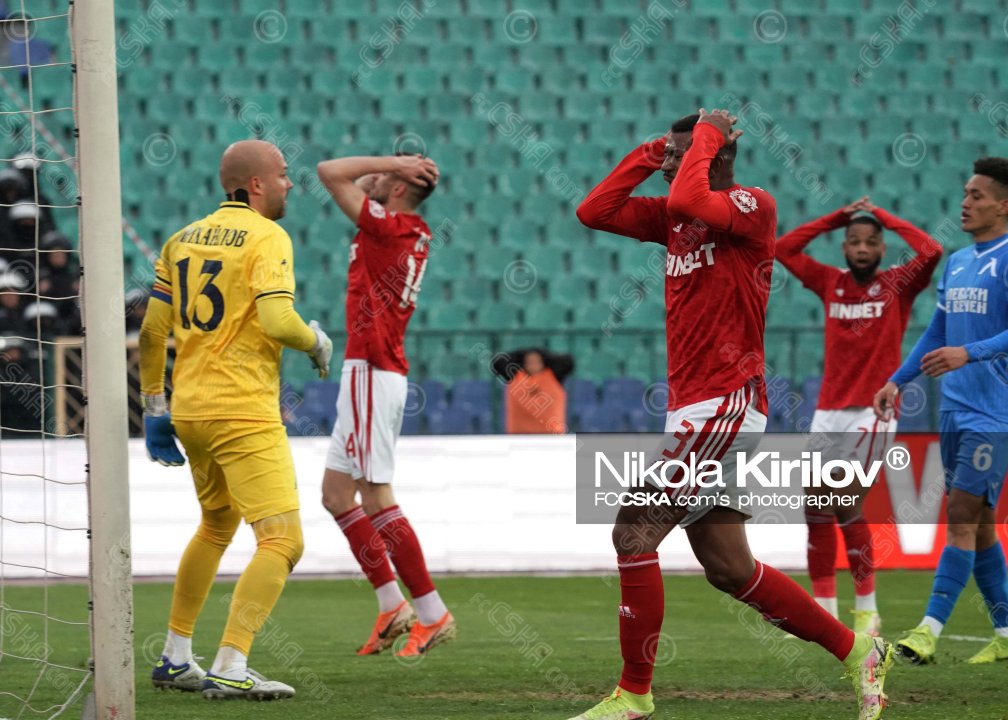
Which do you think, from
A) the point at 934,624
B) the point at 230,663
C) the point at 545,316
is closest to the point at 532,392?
the point at 545,316

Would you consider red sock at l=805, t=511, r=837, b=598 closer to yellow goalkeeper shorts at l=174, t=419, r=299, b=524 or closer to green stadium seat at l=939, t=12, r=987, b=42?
yellow goalkeeper shorts at l=174, t=419, r=299, b=524

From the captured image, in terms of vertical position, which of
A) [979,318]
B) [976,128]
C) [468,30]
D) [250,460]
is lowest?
[250,460]

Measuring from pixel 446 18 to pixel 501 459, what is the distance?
7.77 m

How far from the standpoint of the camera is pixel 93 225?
402 centimetres

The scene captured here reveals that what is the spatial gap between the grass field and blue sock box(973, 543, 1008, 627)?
0.31 m

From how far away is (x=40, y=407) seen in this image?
10.5 m

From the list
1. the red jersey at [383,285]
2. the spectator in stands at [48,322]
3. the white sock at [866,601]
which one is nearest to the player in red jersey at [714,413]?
the red jersey at [383,285]

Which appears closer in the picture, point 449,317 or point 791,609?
point 791,609

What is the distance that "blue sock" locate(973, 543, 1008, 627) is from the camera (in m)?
6.55

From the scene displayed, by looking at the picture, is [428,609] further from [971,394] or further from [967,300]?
[967,300]

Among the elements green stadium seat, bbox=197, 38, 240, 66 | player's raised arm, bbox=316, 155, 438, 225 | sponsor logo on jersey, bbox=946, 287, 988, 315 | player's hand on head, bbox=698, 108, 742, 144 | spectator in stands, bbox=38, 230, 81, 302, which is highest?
green stadium seat, bbox=197, 38, 240, 66

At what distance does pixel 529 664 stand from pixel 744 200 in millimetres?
2670

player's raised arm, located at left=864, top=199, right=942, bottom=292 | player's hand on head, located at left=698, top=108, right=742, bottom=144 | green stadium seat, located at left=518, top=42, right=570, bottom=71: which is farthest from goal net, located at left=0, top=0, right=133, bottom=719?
green stadium seat, located at left=518, top=42, right=570, bottom=71

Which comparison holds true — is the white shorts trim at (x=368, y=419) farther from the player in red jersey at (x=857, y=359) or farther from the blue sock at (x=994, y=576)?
the blue sock at (x=994, y=576)
